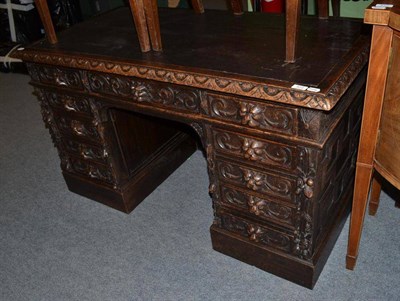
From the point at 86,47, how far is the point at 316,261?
4.12ft

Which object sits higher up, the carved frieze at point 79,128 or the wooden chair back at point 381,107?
the wooden chair back at point 381,107

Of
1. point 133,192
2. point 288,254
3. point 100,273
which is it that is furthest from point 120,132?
point 288,254

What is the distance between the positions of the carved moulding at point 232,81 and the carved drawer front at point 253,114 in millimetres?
62

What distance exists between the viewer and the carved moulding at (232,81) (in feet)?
3.95

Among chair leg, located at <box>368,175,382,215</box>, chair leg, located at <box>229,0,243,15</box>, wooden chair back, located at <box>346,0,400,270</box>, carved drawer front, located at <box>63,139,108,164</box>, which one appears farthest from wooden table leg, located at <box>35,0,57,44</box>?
chair leg, located at <box>368,175,382,215</box>

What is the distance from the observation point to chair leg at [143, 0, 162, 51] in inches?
59.8

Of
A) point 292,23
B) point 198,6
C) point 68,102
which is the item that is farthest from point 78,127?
point 292,23

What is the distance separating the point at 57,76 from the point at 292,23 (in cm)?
109

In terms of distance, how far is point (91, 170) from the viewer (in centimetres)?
216

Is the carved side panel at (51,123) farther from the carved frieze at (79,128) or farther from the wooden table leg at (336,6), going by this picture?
the wooden table leg at (336,6)

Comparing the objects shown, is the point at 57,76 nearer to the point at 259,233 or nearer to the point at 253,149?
the point at 253,149

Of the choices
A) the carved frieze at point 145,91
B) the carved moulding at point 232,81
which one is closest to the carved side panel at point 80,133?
the carved frieze at point 145,91

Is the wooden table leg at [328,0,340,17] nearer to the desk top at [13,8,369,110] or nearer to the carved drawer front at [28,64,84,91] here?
the desk top at [13,8,369,110]

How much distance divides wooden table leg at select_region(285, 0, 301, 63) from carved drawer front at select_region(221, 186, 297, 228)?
1.76ft
